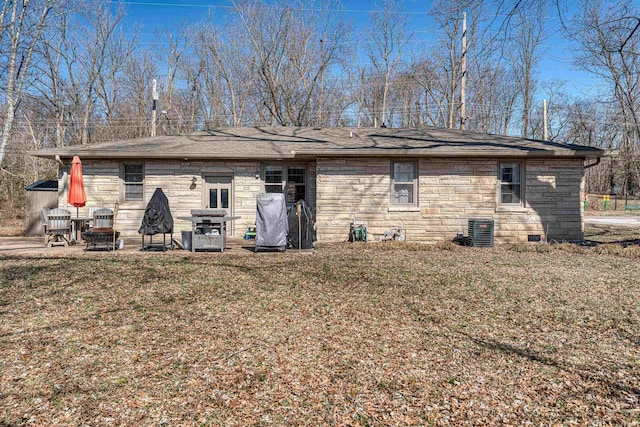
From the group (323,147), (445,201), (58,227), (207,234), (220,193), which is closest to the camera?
(207,234)

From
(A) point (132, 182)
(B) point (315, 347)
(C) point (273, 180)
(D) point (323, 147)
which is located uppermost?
(D) point (323, 147)

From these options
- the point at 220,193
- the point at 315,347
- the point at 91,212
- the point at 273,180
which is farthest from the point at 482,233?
the point at 91,212

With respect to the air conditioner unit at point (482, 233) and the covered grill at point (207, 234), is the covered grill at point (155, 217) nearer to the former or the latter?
the covered grill at point (207, 234)

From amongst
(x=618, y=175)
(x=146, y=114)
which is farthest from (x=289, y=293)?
(x=618, y=175)

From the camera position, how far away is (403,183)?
11.6 meters

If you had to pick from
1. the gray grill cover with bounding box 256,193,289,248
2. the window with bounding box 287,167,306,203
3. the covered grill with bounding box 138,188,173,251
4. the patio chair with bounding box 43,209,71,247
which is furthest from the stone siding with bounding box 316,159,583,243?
the patio chair with bounding box 43,209,71,247

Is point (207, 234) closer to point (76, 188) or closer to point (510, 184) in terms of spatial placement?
point (76, 188)

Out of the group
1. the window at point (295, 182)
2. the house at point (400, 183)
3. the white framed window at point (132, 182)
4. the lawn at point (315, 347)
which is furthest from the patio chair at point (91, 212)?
the window at point (295, 182)

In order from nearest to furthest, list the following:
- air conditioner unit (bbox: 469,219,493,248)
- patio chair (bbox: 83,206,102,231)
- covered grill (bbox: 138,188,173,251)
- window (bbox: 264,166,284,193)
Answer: covered grill (bbox: 138,188,173,251), air conditioner unit (bbox: 469,219,493,248), patio chair (bbox: 83,206,102,231), window (bbox: 264,166,284,193)

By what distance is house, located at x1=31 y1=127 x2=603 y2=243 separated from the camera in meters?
11.3

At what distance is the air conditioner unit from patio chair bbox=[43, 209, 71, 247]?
35.9 ft

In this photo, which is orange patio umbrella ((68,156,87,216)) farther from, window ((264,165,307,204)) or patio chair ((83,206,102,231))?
window ((264,165,307,204))

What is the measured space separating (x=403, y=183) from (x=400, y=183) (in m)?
0.09

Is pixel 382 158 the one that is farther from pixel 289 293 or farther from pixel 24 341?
pixel 24 341
